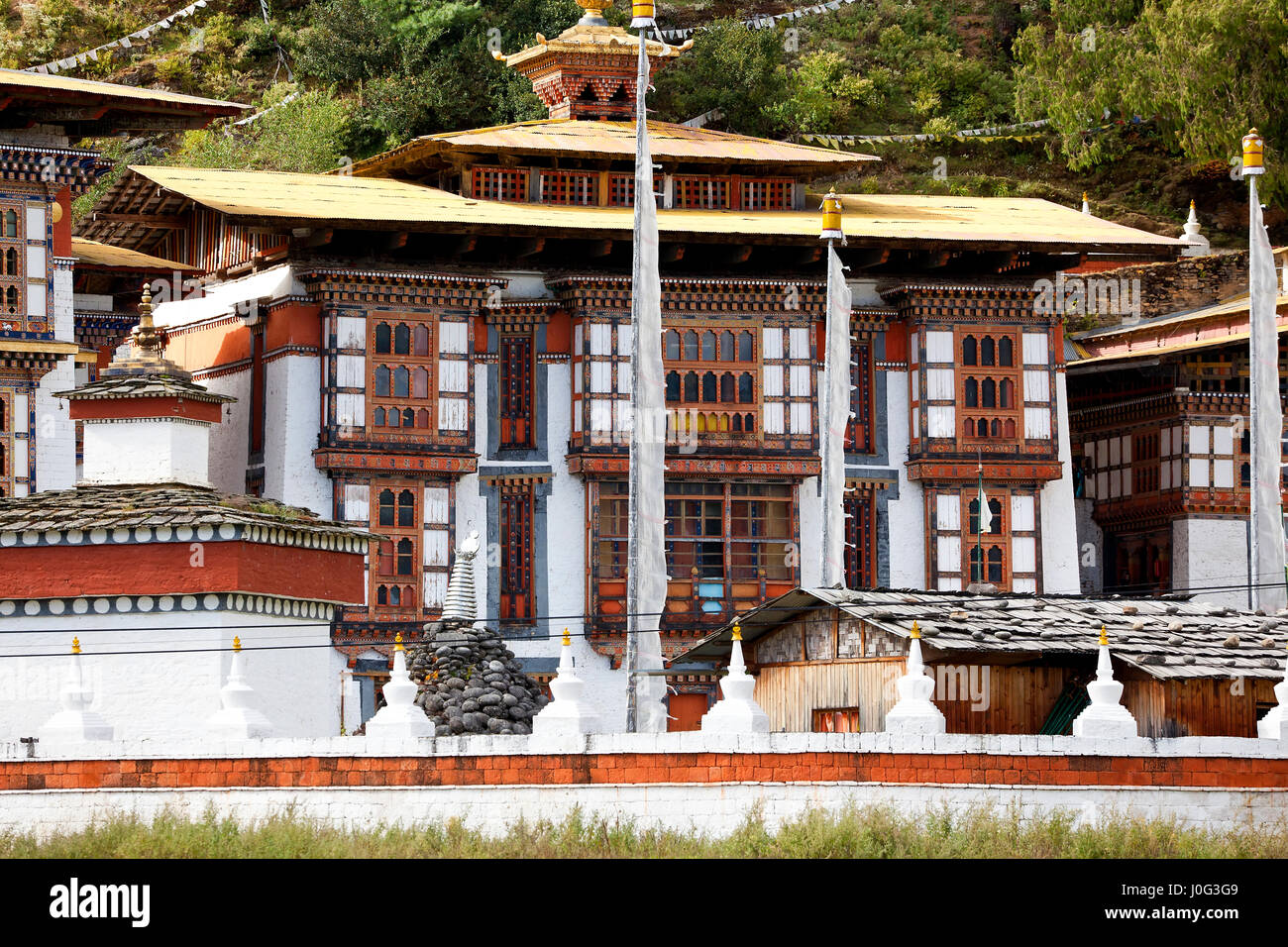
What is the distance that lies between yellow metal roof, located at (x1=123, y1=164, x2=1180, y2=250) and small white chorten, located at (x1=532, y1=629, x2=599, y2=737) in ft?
58.0

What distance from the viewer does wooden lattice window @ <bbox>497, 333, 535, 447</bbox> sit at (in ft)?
147

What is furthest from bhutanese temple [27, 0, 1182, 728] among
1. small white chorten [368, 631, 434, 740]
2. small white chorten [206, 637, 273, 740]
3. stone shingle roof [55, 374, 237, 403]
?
small white chorten [368, 631, 434, 740]

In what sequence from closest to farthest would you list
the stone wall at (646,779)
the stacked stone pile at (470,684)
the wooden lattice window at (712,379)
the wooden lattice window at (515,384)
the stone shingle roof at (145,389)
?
the stone wall at (646,779), the stone shingle roof at (145,389), the stacked stone pile at (470,684), the wooden lattice window at (712,379), the wooden lattice window at (515,384)

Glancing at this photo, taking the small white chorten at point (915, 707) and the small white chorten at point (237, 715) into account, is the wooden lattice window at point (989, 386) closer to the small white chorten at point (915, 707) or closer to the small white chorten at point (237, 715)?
the small white chorten at point (915, 707)

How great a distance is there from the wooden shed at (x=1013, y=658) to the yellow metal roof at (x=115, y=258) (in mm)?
20849

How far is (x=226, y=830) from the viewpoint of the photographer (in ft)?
84.4

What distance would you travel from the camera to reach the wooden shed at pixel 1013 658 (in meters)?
27.1

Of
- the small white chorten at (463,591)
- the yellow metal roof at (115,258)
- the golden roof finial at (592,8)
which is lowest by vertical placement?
the small white chorten at (463,591)

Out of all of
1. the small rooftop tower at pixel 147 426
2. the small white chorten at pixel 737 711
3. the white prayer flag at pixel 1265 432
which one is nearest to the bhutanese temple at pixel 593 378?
the white prayer flag at pixel 1265 432

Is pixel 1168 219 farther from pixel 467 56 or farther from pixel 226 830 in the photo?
pixel 226 830

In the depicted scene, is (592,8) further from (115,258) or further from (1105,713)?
(1105,713)

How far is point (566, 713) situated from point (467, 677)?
35.0 feet

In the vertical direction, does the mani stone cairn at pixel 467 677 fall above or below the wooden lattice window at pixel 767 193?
below

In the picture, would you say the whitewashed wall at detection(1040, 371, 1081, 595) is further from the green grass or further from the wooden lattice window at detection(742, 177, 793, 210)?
the green grass
